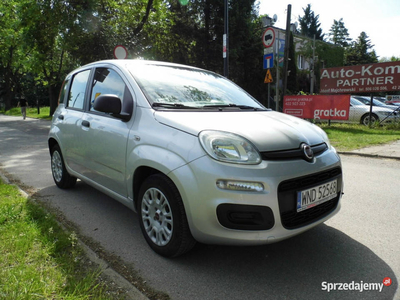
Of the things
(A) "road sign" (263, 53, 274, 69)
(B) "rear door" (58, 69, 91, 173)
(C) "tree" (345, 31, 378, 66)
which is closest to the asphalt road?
(B) "rear door" (58, 69, 91, 173)

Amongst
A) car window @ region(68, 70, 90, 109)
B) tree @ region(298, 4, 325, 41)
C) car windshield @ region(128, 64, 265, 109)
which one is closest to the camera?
car windshield @ region(128, 64, 265, 109)

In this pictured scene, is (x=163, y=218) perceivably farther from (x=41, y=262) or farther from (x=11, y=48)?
(x=11, y=48)

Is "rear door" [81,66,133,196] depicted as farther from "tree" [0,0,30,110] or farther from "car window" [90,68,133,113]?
"tree" [0,0,30,110]

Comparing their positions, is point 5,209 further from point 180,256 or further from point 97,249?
point 180,256

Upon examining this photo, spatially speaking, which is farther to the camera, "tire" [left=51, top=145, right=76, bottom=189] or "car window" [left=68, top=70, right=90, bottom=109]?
"tire" [left=51, top=145, right=76, bottom=189]

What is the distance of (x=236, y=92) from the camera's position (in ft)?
12.0

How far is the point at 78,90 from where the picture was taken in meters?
4.07

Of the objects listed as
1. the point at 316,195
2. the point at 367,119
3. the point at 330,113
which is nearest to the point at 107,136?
the point at 316,195

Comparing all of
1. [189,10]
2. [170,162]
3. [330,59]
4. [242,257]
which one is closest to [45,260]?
[170,162]

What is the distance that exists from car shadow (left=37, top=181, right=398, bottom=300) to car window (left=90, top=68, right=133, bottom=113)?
1246mm

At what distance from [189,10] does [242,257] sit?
906 inches

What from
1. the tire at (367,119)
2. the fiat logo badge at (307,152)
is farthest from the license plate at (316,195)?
the tire at (367,119)

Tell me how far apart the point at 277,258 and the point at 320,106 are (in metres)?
10.3

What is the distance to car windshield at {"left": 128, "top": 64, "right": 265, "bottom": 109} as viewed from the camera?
2.92 meters
